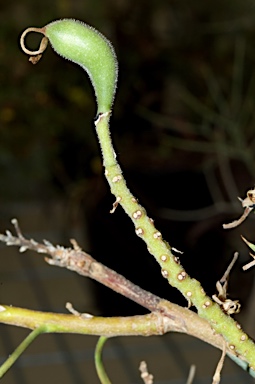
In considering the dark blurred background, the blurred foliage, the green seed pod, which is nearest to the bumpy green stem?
the green seed pod

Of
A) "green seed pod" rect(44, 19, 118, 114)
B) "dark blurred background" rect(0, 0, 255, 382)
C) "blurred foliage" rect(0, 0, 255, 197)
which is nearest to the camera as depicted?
"green seed pod" rect(44, 19, 118, 114)

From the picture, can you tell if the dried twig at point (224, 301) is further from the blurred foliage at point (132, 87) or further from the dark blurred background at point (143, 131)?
the blurred foliage at point (132, 87)

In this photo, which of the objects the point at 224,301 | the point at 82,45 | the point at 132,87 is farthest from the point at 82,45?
the point at 132,87

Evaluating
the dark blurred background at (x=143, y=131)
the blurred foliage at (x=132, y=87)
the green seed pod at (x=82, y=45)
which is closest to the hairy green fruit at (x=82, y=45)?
the green seed pod at (x=82, y=45)

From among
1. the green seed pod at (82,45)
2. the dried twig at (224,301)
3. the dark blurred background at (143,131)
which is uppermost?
the dark blurred background at (143,131)

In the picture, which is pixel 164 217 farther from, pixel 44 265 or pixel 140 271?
pixel 44 265

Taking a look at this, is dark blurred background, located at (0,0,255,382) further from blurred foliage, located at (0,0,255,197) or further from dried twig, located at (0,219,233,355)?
dried twig, located at (0,219,233,355)

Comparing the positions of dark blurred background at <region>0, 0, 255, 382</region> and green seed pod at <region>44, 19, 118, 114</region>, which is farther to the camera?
dark blurred background at <region>0, 0, 255, 382</region>

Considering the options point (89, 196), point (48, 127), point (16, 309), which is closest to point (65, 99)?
point (48, 127)
